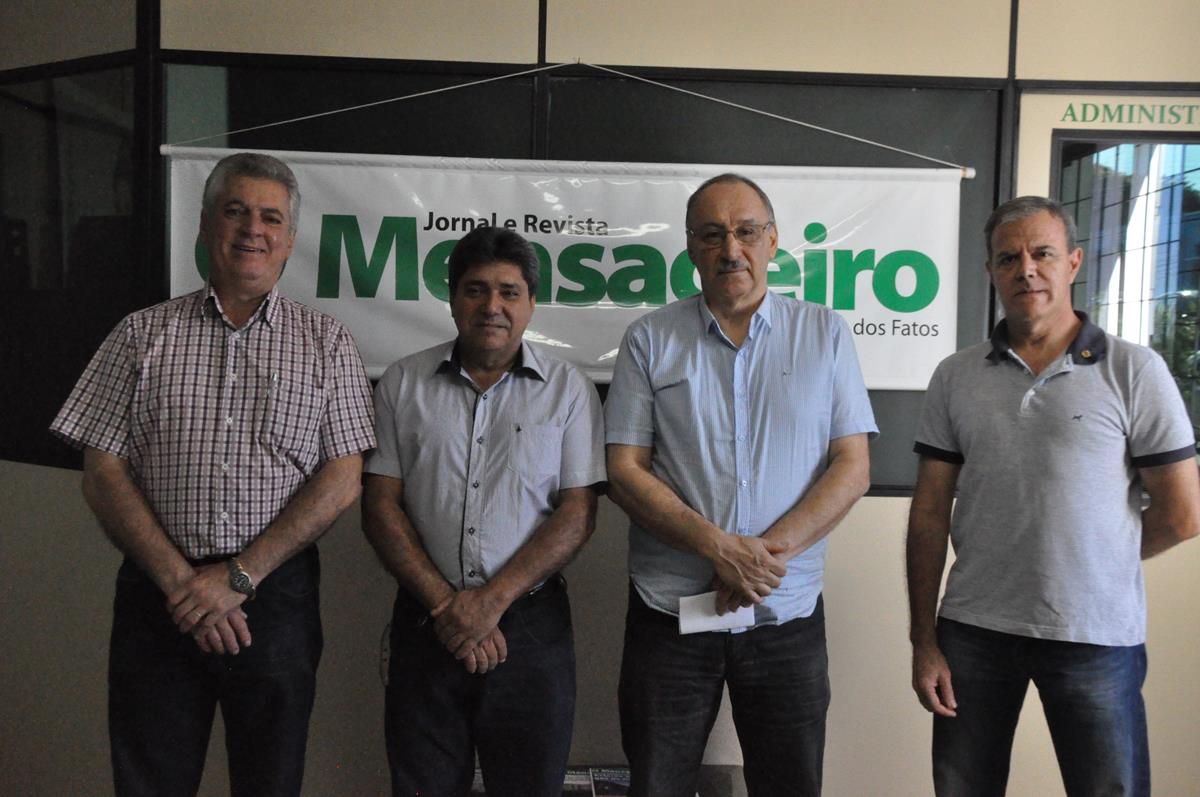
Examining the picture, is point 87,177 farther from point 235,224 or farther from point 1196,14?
point 1196,14

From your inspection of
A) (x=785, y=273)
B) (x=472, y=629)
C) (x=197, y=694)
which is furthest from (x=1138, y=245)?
(x=197, y=694)

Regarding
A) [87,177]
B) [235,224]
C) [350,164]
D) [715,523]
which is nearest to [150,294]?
[87,177]

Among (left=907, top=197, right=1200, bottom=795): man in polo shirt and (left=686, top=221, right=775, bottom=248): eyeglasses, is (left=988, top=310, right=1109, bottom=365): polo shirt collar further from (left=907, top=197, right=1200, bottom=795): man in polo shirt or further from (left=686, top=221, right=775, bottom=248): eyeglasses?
(left=686, top=221, right=775, bottom=248): eyeglasses

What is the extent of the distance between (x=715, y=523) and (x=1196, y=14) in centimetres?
234

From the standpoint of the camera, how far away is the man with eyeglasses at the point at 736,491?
74.1 inches

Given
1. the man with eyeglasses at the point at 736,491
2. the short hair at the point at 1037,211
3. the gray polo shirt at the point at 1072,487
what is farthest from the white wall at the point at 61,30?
the gray polo shirt at the point at 1072,487

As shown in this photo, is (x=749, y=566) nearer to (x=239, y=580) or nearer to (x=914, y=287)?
(x=239, y=580)

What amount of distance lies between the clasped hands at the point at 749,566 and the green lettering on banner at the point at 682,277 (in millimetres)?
1068

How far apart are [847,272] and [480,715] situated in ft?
5.56

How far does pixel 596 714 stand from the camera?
110 inches

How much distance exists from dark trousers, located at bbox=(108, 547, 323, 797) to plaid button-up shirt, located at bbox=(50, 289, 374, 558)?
0.15m

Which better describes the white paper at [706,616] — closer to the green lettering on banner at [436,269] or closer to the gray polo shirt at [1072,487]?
the gray polo shirt at [1072,487]

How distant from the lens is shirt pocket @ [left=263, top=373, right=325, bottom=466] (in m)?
1.87

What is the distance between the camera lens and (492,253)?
6.36 ft
